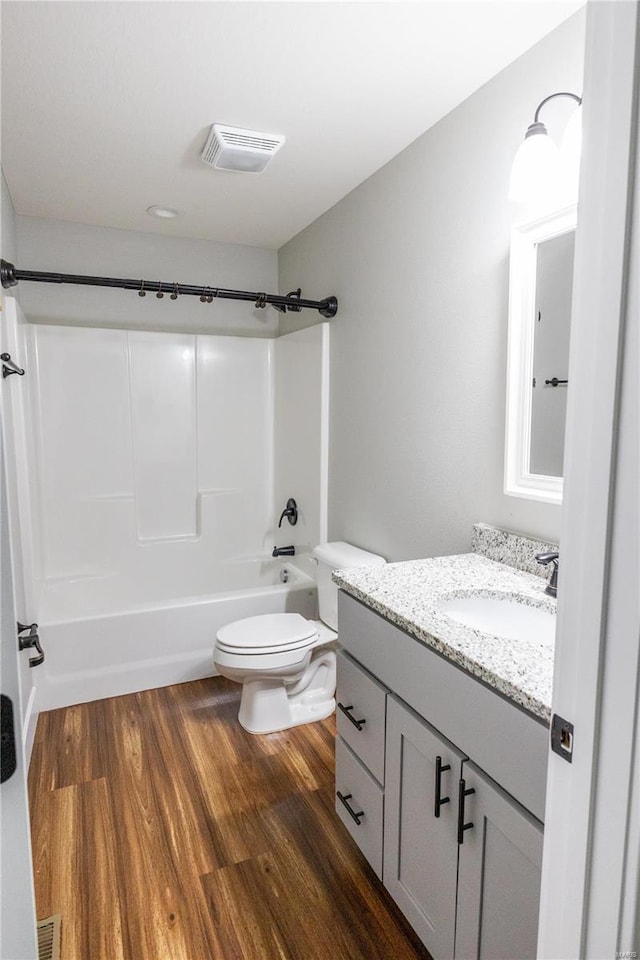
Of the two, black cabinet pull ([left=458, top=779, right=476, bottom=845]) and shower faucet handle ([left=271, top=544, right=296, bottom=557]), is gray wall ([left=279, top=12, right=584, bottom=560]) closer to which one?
A: shower faucet handle ([left=271, top=544, right=296, bottom=557])

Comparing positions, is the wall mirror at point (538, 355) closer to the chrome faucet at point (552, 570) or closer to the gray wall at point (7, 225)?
the chrome faucet at point (552, 570)

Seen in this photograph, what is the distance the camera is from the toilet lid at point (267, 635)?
2314 millimetres

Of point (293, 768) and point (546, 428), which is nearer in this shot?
point (546, 428)

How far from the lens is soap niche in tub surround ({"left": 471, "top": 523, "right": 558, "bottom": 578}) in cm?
162

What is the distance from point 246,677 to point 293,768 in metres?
0.40

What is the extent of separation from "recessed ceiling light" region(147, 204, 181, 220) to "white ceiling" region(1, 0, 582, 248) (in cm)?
22

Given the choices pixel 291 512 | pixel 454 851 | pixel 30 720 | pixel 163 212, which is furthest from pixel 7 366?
pixel 454 851

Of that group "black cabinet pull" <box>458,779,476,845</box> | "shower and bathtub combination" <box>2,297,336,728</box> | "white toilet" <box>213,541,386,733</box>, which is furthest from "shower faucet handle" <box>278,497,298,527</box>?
"black cabinet pull" <box>458,779,476,845</box>

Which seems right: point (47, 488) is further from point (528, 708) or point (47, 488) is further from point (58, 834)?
point (528, 708)

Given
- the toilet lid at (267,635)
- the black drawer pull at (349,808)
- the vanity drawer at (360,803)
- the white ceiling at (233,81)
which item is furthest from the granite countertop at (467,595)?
the white ceiling at (233,81)

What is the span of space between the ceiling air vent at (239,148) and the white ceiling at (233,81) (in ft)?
0.15

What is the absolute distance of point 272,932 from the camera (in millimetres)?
1469

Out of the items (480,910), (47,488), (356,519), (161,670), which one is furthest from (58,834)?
(47,488)

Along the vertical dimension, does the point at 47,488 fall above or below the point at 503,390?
below
